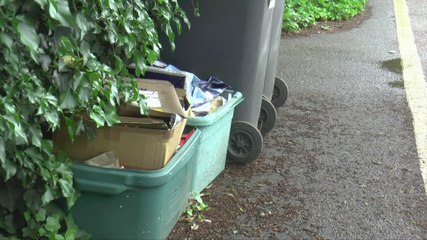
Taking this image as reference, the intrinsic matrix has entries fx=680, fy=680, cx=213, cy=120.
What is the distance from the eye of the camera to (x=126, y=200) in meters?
3.20

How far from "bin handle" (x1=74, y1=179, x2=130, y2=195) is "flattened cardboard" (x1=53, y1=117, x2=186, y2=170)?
141 millimetres

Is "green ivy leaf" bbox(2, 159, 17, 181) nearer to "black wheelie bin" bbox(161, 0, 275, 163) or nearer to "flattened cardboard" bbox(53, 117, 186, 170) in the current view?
"flattened cardboard" bbox(53, 117, 186, 170)

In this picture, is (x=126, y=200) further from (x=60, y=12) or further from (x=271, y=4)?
(x=271, y=4)

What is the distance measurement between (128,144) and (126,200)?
0.27 metres

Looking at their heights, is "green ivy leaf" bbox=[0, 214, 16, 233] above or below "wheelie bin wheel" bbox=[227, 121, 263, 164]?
above

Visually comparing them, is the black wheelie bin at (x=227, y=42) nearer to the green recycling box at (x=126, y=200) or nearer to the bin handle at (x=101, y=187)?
the green recycling box at (x=126, y=200)

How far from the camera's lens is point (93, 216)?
3.28m

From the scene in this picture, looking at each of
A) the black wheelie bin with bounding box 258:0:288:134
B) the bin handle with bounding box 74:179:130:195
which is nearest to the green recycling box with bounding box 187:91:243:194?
the bin handle with bounding box 74:179:130:195

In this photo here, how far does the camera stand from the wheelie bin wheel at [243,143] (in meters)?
4.54

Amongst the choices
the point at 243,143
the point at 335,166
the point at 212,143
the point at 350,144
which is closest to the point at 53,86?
the point at 212,143

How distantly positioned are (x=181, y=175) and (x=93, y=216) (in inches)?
19.4

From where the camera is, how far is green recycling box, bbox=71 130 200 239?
315 cm

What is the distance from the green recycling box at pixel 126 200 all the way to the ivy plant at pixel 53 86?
0.28 feet

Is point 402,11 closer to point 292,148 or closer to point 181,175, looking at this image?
point 292,148
